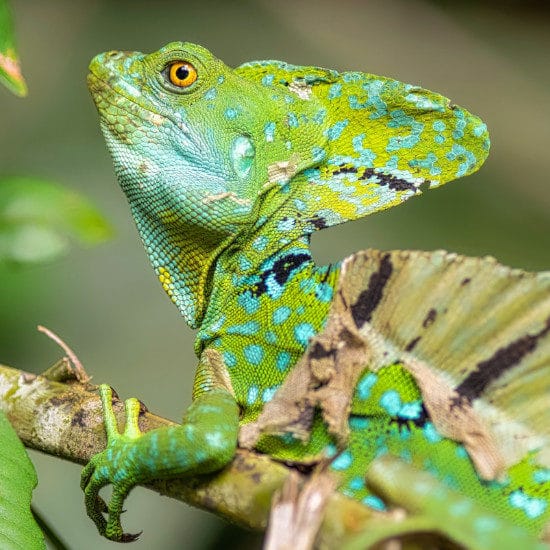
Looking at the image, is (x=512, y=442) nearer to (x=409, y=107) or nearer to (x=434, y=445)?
(x=434, y=445)

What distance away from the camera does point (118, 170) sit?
8.62ft

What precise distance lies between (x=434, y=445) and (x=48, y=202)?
1.85 m

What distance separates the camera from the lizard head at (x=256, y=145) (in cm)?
255

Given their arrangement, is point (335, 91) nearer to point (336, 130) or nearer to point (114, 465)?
point (336, 130)

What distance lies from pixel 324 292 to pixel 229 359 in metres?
0.37

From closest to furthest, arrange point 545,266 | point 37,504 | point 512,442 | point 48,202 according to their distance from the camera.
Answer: point 512,442 → point 48,202 → point 37,504 → point 545,266

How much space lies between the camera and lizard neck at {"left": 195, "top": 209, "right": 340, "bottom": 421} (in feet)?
7.83

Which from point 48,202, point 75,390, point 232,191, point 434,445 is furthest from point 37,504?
point 434,445

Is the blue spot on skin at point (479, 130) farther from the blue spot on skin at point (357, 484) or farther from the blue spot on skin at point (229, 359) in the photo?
the blue spot on skin at point (357, 484)

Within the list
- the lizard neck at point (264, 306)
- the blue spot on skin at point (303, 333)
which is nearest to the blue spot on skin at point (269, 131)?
the lizard neck at point (264, 306)

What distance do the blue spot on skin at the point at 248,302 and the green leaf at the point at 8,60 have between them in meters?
0.87

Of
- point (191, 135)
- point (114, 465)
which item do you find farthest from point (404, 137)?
point (114, 465)

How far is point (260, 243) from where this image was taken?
258 centimetres

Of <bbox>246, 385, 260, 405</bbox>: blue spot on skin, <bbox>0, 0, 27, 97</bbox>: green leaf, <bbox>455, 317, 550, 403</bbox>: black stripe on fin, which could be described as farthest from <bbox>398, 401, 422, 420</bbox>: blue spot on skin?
<bbox>0, 0, 27, 97</bbox>: green leaf
